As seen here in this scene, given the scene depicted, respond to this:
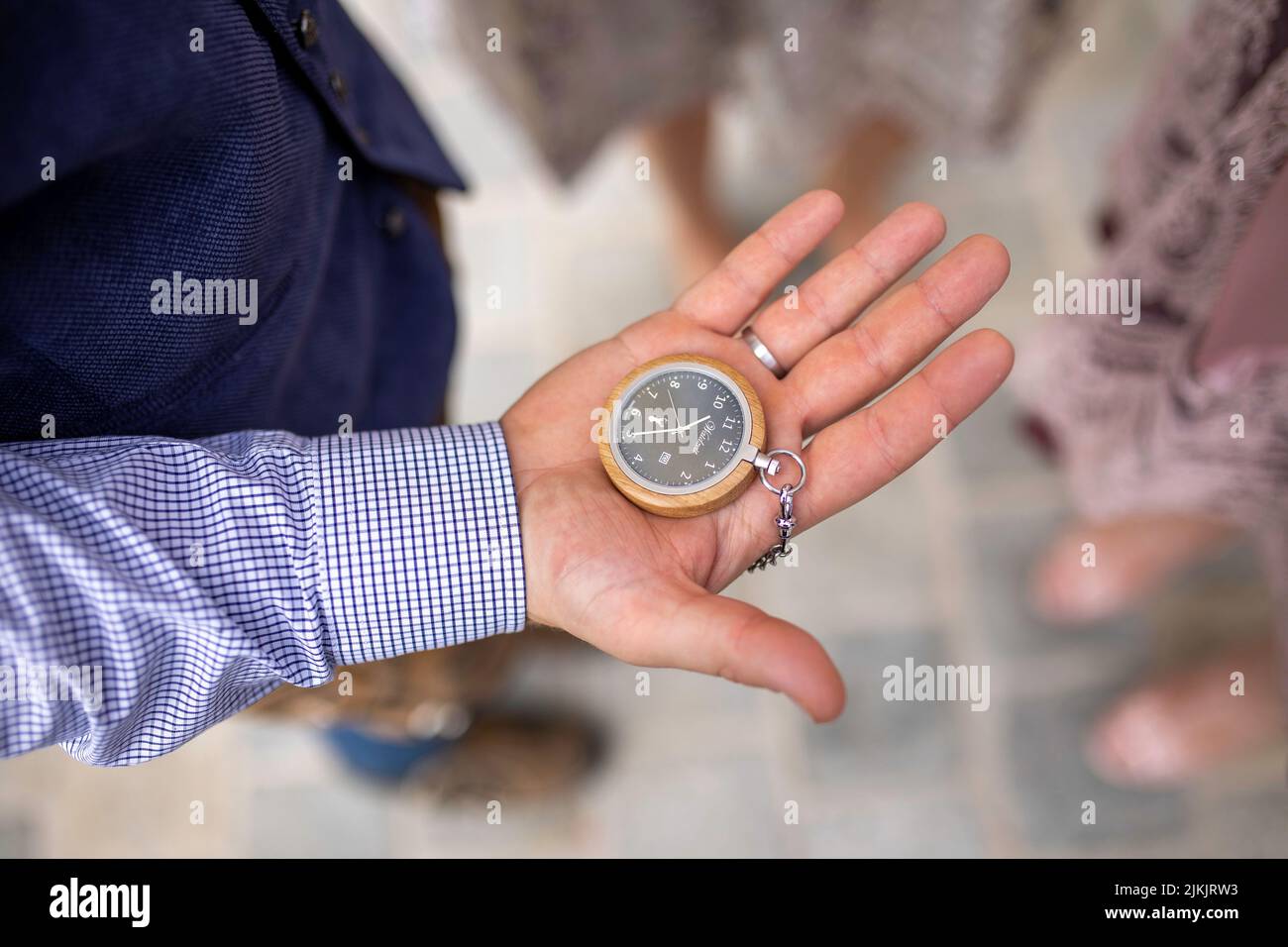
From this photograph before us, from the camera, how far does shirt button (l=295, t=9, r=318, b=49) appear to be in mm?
1123

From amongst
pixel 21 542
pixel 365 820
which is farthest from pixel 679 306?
pixel 365 820

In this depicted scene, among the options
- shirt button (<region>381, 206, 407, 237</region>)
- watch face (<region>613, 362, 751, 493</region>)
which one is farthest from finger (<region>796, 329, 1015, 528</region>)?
shirt button (<region>381, 206, 407, 237</region>)

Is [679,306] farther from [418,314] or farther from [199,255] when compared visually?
[199,255]

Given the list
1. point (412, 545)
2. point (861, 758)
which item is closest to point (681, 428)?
point (412, 545)

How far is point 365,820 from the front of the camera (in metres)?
2.37

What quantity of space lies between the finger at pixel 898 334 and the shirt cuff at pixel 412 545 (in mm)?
439

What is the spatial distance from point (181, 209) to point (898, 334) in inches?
34.3

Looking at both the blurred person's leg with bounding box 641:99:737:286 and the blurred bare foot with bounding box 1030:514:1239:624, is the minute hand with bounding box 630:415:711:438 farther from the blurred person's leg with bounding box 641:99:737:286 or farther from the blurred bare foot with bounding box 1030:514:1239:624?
the blurred bare foot with bounding box 1030:514:1239:624

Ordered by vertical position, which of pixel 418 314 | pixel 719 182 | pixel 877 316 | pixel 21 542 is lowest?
pixel 21 542

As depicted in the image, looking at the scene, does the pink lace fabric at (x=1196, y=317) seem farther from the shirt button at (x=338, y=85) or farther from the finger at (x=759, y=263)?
the shirt button at (x=338, y=85)

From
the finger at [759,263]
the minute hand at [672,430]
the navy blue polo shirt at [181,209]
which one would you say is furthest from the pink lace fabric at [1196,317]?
the navy blue polo shirt at [181,209]
